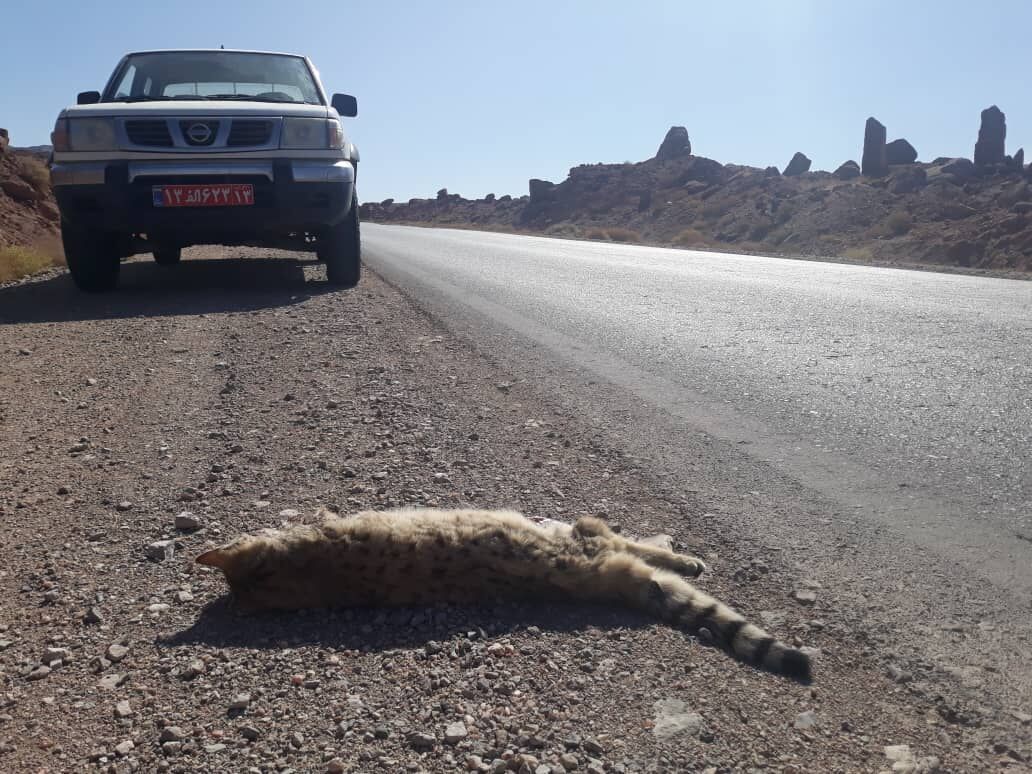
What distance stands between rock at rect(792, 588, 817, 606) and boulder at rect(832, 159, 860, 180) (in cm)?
6289

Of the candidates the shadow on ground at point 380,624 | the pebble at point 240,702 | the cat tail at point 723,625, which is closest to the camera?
the pebble at point 240,702

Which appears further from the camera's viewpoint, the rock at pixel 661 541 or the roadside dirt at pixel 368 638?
the rock at pixel 661 541

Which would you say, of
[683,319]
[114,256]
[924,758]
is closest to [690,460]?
[924,758]

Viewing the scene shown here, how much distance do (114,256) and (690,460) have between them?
7991mm

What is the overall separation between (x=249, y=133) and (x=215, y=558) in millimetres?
6903

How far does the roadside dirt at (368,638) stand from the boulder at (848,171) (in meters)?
62.0

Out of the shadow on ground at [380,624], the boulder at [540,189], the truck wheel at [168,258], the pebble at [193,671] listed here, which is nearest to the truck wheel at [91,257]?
the truck wheel at [168,258]

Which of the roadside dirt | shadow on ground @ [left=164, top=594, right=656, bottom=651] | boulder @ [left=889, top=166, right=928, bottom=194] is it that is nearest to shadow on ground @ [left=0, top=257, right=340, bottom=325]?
the roadside dirt

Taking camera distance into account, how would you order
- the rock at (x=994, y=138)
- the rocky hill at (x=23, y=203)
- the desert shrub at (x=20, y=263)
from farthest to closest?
the rock at (x=994, y=138)
the rocky hill at (x=23, y=203)
the desert shrub at (x=20, y=263)

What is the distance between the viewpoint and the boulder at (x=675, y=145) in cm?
8488

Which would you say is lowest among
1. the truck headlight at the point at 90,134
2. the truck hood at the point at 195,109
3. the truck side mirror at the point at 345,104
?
the truck headlight at the point at 90,134

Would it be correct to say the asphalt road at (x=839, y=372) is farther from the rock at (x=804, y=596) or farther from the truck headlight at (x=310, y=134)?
the truck headlight at (x=310, y=134)

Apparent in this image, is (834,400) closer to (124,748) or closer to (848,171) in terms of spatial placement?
(124,748)

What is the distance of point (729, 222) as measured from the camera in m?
51.2
